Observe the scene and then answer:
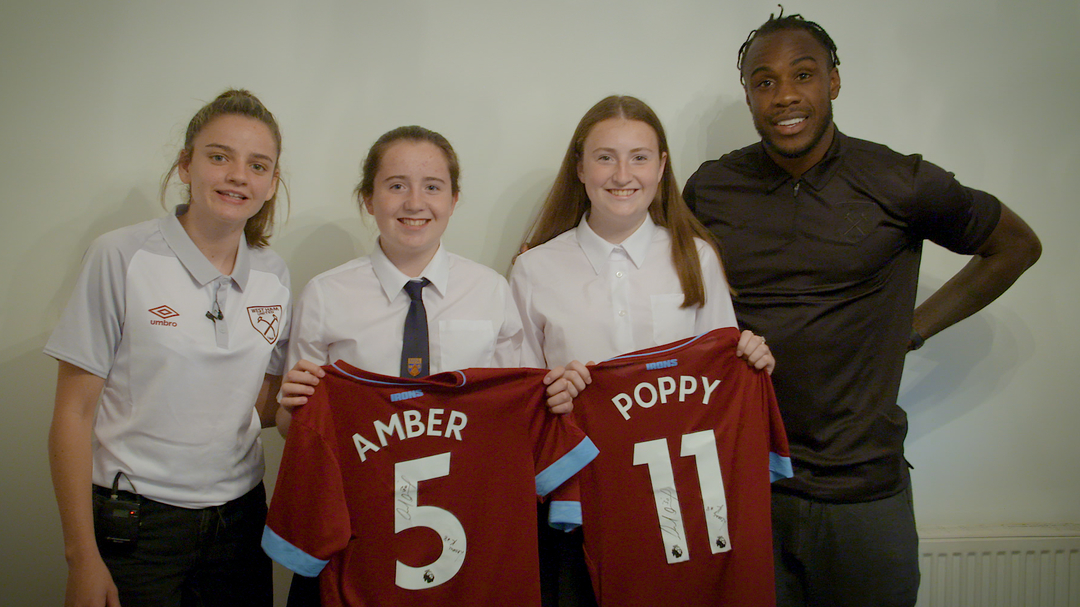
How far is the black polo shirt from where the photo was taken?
69.8 inches

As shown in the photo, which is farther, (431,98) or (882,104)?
(882,104)

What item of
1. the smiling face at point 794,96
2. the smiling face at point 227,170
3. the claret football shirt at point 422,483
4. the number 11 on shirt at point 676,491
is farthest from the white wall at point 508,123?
the number 11 on shirt at point 676,491

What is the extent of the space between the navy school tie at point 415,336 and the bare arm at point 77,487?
0.72m

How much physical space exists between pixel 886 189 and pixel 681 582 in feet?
4.09

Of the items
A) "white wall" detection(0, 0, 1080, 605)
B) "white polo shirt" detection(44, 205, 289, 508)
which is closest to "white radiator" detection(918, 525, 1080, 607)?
"white wall" detection(0, 0, 1080, 605)

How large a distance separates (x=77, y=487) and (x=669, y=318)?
58.7 inches

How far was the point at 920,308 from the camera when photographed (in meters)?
2.16

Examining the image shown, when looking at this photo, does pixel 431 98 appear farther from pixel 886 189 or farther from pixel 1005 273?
pixel 1005 273

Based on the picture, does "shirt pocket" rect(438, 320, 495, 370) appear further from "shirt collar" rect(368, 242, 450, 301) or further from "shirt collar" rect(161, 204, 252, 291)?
"shirt collar" rect(161, 204, 252, 291)

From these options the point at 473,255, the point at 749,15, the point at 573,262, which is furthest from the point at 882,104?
the point at 473,255

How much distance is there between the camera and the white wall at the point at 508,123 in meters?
2.05

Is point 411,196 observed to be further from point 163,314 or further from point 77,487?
point 77,487

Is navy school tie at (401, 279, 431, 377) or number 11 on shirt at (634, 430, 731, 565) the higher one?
navy school tie at (401, 279, 431, 377)

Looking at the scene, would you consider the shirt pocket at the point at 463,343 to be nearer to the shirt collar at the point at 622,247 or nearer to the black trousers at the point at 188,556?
the shirt collar at the point at 622,247
